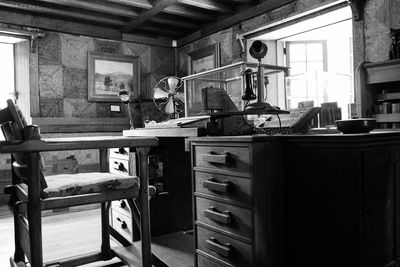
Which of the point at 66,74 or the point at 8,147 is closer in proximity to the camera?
the point at 8,147

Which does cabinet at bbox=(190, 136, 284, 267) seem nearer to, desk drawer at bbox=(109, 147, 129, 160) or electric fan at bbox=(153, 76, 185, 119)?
desk drawer at bbox=(109, 147, 129, 160)

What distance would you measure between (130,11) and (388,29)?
358 centimetres

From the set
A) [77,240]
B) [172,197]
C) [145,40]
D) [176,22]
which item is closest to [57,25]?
[145,40]

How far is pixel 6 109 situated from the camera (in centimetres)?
191

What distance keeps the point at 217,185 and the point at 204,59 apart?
14.3 feet

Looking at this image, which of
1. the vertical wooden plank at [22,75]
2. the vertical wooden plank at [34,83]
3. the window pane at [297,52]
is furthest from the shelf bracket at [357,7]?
the vertical wooden plank at [22,75]

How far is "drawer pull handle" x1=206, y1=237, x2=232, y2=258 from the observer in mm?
1842

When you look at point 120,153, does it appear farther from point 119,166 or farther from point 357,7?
point 357,7

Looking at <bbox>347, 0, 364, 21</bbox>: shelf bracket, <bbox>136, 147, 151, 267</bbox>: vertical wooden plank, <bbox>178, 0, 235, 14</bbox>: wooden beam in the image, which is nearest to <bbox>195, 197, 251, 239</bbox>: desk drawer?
<bbox>136, 147, 151, 267</bbox>: vertical wooden plank

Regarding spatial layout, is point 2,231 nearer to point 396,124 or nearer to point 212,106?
point 212,106

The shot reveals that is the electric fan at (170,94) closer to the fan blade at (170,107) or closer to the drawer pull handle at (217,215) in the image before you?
the fan blade at (170,107)

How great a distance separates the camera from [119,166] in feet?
9.98

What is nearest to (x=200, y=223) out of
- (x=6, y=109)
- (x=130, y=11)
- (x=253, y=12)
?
(x=6, y=109)

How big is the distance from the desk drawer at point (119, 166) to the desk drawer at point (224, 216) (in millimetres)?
1042
